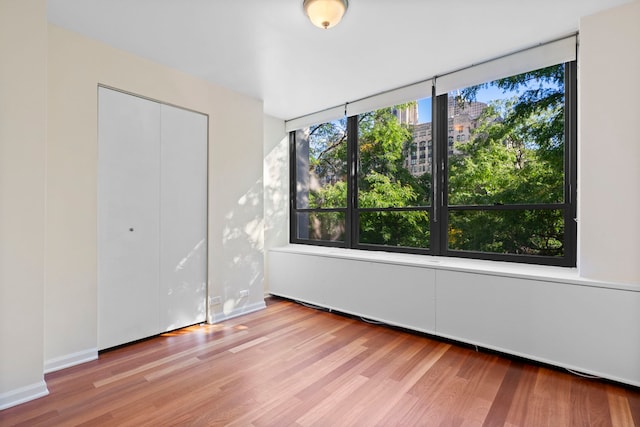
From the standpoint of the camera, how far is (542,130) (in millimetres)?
2666

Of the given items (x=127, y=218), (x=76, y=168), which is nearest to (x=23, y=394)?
(x=127, y=218)

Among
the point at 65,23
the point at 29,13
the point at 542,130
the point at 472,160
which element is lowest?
the point at 472,160

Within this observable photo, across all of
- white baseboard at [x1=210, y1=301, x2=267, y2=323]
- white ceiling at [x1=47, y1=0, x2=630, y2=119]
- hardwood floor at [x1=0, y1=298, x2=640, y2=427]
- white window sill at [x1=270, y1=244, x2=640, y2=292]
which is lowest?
hardwood floor at [x1=0, y1=298, x2=640, y2=427]

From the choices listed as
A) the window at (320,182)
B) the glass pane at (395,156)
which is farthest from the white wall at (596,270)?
the window at (320,182)

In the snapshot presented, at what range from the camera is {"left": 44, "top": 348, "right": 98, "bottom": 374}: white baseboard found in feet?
7.34

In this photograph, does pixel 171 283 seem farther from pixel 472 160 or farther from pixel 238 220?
pixel 472 160

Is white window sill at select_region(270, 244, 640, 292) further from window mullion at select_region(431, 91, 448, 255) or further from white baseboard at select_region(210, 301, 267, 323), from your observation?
white baseboard at select_region(210, 301, 267, 323)

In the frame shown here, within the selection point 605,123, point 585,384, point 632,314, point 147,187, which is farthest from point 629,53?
point 147,187

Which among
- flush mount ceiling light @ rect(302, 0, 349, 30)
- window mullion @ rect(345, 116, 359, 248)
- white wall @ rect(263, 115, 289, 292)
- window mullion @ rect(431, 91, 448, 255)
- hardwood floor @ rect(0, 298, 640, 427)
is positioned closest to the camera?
hardwood floor @ rect(0, 298, 640, 427)

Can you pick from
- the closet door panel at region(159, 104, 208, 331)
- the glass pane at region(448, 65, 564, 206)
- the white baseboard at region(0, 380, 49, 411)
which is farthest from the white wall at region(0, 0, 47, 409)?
the glass pane at region(448, 65, 564, 206)

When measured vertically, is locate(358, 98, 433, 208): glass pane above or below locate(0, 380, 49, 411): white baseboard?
above

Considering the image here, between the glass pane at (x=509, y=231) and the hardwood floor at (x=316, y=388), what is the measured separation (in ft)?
3.13

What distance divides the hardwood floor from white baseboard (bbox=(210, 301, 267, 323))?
0.41 meters

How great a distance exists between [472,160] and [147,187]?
10.1 feet
